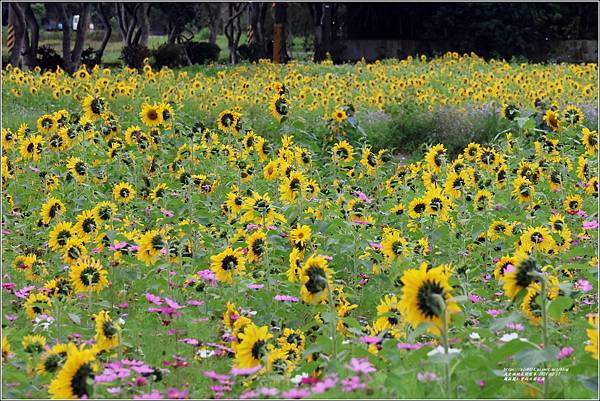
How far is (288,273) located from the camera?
3.97 meters

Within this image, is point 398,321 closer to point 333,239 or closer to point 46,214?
point 333,239

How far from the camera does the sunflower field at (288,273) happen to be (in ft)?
9.48

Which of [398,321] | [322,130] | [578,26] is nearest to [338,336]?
[398,321]

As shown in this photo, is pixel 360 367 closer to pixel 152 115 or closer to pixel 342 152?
pixel 342 152

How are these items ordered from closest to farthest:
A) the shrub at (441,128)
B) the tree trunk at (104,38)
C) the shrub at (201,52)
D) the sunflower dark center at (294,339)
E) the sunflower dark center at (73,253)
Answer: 1. the sunflower dark center at (294,339)
2. the sunflower dark center at (73,253)
3. the shrub at (441,128)
4. the tree trunk at (104,38)
5. the shrub at (201,52)

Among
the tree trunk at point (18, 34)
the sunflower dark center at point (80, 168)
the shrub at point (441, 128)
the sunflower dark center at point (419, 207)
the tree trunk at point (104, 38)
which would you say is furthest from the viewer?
the tree trunk at point (104, 38)

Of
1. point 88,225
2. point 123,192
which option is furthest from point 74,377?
point 123,192

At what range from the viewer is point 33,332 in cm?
380

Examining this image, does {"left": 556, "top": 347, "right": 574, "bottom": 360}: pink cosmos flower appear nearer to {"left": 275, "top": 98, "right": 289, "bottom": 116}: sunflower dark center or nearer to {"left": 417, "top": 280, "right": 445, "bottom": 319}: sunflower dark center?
{"left": 417, "top": 280, "right": 445, "bottom": 319}: sunflower dark center

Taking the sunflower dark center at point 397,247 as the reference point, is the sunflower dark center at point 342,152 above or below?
above

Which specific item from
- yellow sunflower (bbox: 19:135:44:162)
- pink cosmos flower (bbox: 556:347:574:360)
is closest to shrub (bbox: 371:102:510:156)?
yellow sunflower (bbox: 19:135:44:162)

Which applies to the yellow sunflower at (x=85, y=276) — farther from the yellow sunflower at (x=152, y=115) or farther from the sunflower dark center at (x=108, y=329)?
→ the yellow sunflower at (x=152, y=115)

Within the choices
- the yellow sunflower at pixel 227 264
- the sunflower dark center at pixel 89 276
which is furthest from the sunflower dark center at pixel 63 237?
the yellow sunflower at pixel 227 264

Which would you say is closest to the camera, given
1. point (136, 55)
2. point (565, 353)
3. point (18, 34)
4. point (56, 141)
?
point (565, 353)
